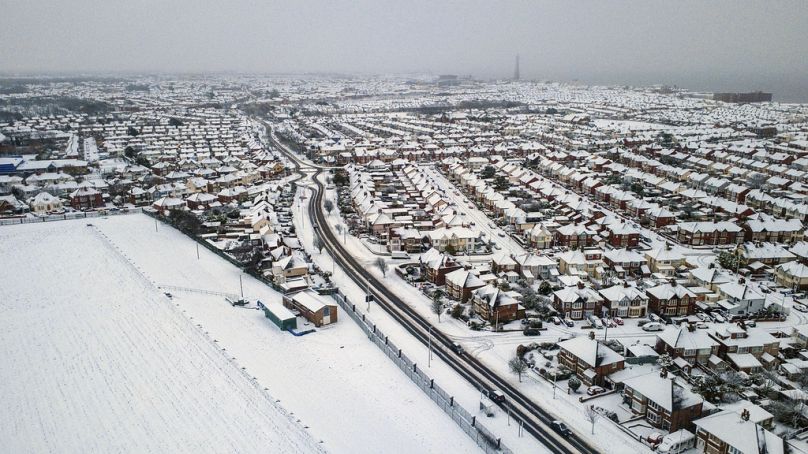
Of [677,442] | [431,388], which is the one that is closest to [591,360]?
[677,442]

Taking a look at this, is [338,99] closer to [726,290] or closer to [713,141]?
[713,141]

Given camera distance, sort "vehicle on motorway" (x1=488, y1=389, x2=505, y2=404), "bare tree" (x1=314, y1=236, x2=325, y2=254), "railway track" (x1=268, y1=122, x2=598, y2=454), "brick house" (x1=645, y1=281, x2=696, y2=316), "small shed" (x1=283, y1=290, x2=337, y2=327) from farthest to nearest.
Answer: "bare tree" (x1=314, y1=236, x2=325, y2=254) < "brick house" (x1=645, y1=281, x2=696, y2=316) < "small shed" (x1=283, y1=290, x2=337, y2=327) < "vehicle on motorway" (x1=488, y1=389, x2=505, y2=404) < "railway track" (x1=268, y1=122, x2=598, y2=454)

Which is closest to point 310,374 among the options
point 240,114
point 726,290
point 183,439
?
point 183,439

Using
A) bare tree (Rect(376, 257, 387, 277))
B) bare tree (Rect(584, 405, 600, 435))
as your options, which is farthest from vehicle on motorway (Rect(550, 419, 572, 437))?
bare tree (Rect(376, 257, 387, 277))

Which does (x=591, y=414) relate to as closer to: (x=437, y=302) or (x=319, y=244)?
(x=437, y=302)

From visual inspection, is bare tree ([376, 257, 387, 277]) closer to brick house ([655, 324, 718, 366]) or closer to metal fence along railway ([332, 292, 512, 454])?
metal fence along railway ([332, 292, 512, 454])

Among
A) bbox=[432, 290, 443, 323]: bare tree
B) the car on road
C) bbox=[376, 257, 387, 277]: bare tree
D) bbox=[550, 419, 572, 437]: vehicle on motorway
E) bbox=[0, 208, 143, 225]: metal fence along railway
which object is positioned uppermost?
bbox=[0, 208, 143, 225]: metal fence along railway
